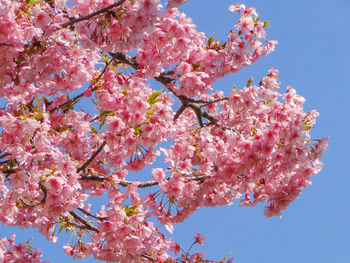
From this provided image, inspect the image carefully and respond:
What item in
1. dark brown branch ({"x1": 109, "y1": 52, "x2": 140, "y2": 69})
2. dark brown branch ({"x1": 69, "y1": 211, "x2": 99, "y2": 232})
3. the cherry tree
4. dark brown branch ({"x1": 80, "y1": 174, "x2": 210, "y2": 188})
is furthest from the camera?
dark brown branch ({"x1": 69, "y1": 211, "x2": 99, "y2": 232})

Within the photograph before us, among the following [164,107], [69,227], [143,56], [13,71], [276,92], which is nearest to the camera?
[13,71]

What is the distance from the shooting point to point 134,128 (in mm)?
5977

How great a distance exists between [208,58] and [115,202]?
2.47 m

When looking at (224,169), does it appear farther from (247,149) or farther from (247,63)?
(247,63)

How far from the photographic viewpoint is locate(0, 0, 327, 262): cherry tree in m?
5.01

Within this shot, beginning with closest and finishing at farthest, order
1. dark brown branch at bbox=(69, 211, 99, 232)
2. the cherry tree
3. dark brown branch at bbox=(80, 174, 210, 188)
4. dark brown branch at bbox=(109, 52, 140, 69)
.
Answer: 1. the cherry tree
2. dark brown branch at bbox=(80, 174, 210, 188)
3. dark brown branch at bbox=(109, 52, 140, 69)
4. dark brown branch at bbox=(69, 211, 99, 232)

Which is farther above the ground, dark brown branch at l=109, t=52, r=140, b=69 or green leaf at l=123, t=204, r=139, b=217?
dark brown branch at l=109, t=52, r=140, b=69

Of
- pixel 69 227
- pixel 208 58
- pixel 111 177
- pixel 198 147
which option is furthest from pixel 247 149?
pixel 69 227

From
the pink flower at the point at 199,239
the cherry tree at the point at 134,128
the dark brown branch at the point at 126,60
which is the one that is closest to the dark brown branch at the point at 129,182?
the cherry tree at the point at 134,128

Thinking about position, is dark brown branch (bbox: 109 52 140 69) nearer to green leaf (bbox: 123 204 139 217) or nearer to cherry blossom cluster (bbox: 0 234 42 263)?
green leaf (bbox: 123 204 139 217)

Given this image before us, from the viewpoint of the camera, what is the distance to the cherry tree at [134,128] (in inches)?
197

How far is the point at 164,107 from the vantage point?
19.2 feet

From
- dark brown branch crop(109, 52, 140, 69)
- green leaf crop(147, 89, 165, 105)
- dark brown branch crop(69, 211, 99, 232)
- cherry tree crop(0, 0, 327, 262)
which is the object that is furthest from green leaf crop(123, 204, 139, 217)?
dark brown branch crop(109, 52, 140, 69)

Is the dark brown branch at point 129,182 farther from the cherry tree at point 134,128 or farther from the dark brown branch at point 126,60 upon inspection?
the dark brown branch at point 126,60
